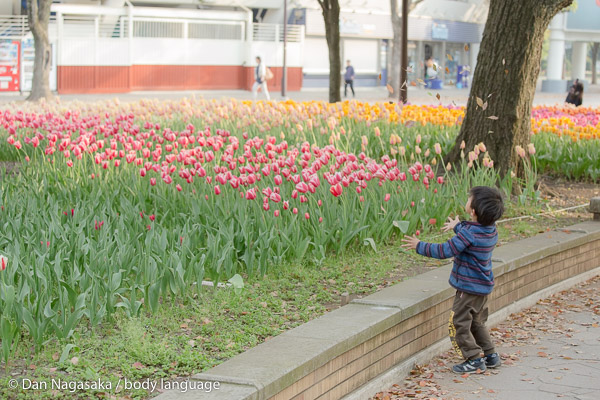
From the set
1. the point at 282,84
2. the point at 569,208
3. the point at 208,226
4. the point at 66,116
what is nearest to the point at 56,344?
the point at 208,226

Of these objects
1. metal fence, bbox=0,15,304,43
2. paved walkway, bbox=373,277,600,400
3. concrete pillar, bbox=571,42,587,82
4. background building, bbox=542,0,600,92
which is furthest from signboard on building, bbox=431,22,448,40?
paved walkway, bbox=373,277,600,400

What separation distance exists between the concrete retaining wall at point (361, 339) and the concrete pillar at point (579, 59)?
2048 inches

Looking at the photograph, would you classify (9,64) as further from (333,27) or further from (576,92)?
(576,92)

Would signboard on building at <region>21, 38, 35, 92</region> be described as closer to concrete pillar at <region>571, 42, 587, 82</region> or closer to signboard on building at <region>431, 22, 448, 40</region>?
A: signboard on building at <region>431, 22, 448, 40</region>

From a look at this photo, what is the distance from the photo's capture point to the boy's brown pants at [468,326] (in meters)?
5.41

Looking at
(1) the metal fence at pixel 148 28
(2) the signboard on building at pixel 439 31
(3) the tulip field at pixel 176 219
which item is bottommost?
(3) the tulip field at pixel 176 219

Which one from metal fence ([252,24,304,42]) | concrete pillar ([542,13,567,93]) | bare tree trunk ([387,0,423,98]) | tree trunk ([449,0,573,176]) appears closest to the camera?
tree trunk ([449,0,573,176])

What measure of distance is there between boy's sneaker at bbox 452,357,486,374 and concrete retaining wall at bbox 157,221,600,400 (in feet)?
0.89

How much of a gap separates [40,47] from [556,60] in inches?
1357

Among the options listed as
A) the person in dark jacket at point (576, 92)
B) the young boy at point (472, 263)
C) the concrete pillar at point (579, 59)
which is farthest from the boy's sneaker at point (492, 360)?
the concrete pillar at point (579, 59)

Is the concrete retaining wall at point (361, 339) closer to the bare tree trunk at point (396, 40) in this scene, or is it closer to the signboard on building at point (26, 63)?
the bare tree trunk at point (396, 40)

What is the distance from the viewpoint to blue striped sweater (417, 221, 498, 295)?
5367 millimetres

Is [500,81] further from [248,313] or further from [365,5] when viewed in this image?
[365,5]

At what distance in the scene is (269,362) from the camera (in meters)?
4.14
